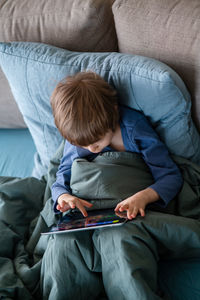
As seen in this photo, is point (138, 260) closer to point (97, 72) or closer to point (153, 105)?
point (153, 105)

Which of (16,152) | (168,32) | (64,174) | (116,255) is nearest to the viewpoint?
(116,255)

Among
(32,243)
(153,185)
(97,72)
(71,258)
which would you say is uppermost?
(97,72)

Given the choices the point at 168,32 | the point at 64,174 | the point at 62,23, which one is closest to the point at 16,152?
the point at 64,174

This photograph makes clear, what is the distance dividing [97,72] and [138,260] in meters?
0.55

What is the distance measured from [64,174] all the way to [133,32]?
1.66ft

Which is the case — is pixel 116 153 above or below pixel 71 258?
above

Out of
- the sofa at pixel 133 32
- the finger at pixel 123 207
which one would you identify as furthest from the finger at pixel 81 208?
the sofa at pixel 133 32

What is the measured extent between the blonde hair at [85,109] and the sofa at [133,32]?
0.70 ft

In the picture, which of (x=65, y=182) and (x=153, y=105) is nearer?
(x=153, y=105)

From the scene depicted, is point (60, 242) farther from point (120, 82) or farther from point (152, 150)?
point (120, 82)

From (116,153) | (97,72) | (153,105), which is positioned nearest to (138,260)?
(116,153)

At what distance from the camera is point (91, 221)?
2.63 ft

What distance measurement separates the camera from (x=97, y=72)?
925 mm

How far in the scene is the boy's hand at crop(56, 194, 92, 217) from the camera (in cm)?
86
